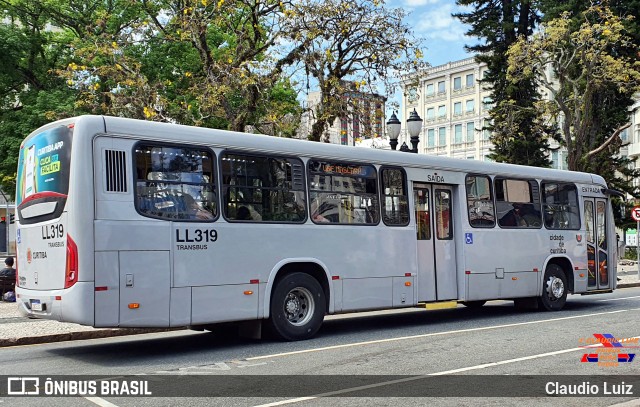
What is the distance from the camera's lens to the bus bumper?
9109 millimetres

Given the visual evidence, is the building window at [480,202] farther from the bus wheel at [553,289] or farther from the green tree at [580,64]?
the green tree at [580,64]

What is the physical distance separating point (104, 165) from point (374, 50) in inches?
491

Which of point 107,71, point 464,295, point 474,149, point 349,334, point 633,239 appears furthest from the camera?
point 474,149

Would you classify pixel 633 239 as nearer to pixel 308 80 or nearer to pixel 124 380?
pixel 308 80

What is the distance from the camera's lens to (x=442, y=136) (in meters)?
91.0

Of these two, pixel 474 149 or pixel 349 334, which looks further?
pixel 474 149

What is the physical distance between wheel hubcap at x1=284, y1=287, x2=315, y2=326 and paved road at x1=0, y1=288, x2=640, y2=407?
0.43 m

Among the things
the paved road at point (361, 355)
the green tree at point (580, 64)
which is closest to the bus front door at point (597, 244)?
the paved road at point (361, 355)

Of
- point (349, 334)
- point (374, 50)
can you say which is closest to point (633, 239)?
point (374, 50)

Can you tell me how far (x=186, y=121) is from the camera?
2112cm

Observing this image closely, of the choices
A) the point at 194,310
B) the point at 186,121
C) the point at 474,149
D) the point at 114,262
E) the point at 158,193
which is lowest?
the point at 194,310

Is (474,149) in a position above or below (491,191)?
above

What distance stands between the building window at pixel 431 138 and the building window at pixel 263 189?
82247mm

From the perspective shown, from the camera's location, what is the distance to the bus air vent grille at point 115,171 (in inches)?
377
